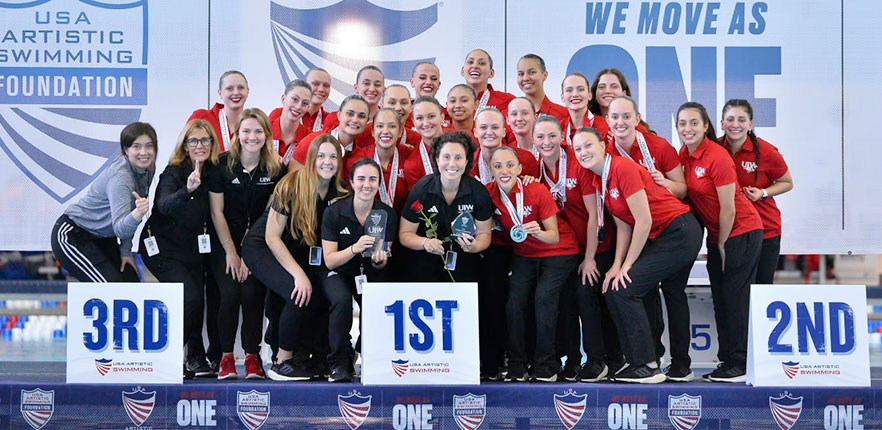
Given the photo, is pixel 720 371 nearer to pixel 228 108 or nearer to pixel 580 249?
pixel 580 249

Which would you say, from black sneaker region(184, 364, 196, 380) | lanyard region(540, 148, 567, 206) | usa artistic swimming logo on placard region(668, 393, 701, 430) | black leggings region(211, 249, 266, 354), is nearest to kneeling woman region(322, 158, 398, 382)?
black leggings region(211, 249, 266, 354)

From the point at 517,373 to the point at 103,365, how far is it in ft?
7.66

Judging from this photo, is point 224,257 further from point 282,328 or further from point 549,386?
point 549,386

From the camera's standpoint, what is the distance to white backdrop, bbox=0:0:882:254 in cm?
777

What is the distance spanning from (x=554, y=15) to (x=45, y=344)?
6021 mm

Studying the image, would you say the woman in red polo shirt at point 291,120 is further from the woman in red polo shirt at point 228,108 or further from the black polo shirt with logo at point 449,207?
the black polo shirt with logo at point 449,207

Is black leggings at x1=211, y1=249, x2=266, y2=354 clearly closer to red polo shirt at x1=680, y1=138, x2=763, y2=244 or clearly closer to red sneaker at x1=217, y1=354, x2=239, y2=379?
red sneaker at x1=217, y1=354, x2=239, y2=379

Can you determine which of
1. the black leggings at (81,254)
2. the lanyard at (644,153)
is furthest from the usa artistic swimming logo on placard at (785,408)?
the black leggings at (81,254)

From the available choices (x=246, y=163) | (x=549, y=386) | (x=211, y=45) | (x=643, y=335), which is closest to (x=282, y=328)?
→ (x=246, y=163)

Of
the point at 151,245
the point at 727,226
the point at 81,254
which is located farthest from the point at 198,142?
the point at 727,226

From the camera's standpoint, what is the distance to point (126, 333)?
17.4 ft

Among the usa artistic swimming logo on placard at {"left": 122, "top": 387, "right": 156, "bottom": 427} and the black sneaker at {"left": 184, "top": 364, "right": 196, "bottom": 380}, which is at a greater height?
the black sneaker at {"left": 184, "top": 364, "right": 196, "bottom": 380}

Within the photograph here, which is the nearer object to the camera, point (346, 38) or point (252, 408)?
point (252, 408)

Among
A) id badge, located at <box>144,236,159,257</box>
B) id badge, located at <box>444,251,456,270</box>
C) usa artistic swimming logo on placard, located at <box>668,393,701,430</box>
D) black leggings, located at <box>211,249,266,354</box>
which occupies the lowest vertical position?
usa artistic swimming logo on placard, located at <box>668,393,701,430</box>
